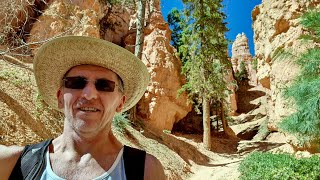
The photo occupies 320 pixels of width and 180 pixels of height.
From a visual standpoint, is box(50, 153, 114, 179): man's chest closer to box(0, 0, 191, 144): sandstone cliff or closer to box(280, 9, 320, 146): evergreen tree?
box(0, 0, 191, 144): sandstone cliff

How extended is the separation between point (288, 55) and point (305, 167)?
3.67 meters

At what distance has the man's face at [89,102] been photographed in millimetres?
1637

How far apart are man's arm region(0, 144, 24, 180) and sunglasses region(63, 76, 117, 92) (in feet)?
1.42

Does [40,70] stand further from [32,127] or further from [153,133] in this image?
[153,133]

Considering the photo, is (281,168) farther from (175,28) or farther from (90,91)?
(175,28)

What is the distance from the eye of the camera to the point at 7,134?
6059 millimetres

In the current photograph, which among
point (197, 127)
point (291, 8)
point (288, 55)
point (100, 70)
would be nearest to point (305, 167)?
point (288, 55)

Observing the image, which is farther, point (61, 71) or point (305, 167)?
point (305, 167)

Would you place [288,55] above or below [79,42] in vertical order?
above

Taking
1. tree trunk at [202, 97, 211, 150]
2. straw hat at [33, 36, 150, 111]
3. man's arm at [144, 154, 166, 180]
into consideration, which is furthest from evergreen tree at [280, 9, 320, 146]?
tree trunk at [202, 97, 211, 150]

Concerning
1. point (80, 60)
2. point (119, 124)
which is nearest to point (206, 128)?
point (119, 124)

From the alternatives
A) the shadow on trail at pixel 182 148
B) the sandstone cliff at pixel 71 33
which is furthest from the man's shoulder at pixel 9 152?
the shadow on trail at pixel 182 148

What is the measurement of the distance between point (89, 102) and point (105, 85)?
0.13 metres

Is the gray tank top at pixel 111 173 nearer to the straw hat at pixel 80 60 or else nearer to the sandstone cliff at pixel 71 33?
the straw hat at pixel 80 60
